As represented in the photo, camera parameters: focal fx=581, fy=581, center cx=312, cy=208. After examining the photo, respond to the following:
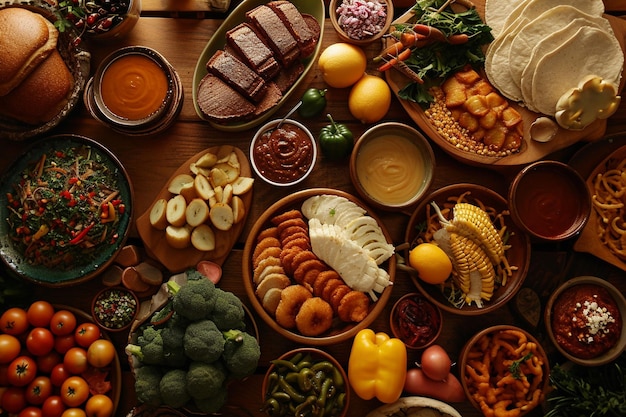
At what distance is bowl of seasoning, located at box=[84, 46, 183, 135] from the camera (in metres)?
2.69

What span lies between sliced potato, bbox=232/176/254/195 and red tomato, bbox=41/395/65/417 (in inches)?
48.0

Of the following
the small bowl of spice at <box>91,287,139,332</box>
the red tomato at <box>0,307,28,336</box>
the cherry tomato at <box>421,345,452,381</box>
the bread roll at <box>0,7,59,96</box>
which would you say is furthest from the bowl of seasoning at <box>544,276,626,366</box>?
the bread roll at <box>0,7,59,96</box>

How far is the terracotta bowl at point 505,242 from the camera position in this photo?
8.86 feet

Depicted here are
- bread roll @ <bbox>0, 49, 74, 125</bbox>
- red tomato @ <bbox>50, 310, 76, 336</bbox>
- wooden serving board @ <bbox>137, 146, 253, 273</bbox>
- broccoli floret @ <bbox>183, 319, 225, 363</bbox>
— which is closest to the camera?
broccoli floret @ <bbox>183, 319, 225, 363</bbox>

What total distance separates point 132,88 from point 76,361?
1264mm

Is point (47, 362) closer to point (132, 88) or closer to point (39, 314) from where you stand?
point (39, 314)

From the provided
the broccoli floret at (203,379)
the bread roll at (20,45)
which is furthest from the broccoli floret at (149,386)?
the bread roll at (20,45)

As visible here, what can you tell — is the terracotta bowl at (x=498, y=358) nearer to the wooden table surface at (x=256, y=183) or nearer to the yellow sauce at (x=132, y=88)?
the wooden table surface at (x=256, y=183)

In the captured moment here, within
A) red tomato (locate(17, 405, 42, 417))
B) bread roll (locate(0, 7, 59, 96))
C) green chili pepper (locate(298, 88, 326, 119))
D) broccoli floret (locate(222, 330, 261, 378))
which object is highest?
bread roll (locate(0, 7, 59, 96))

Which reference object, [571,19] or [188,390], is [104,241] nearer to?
[188,390]

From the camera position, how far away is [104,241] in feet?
8.66

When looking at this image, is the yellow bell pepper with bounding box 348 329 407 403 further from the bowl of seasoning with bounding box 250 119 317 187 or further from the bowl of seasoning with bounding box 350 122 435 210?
the bowl of seasoning with bounding box 250 119 317 187

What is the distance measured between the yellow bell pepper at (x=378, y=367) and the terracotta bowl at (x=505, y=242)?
32cm

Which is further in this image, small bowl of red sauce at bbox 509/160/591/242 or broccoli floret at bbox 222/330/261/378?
small bowl of red sauce at bbox 509/160/591/242
